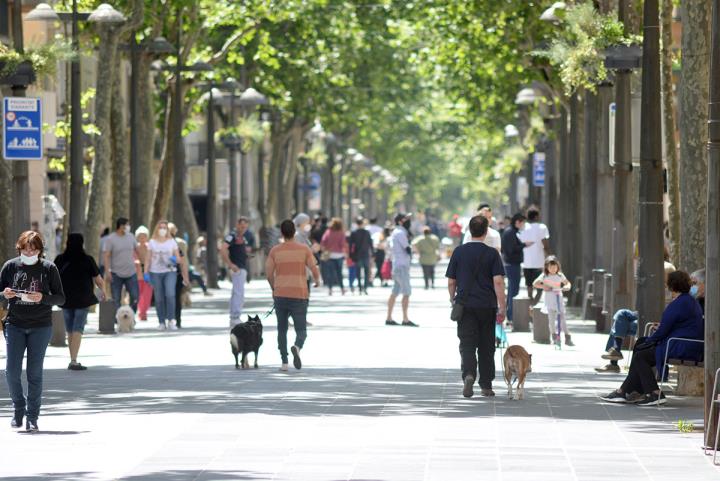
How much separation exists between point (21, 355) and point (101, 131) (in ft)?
66.7

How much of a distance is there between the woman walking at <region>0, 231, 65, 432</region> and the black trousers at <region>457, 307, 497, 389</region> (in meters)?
4.15

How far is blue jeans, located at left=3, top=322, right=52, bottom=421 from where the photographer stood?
14.9 meters

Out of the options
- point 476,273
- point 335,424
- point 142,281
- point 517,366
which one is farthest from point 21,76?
point 335,424

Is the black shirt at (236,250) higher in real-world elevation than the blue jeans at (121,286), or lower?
higher

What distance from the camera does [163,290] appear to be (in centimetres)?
3038

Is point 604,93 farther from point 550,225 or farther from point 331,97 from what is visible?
point 331,97

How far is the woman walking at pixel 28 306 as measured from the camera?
592 inches

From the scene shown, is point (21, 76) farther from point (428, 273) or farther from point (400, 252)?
point (428, 273)

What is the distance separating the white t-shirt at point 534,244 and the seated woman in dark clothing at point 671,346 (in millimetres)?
13719

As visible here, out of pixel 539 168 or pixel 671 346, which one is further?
pixel 539 168

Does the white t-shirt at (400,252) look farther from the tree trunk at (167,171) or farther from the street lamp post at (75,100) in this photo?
the tree trunk at (167,171)

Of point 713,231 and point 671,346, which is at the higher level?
point 713,231

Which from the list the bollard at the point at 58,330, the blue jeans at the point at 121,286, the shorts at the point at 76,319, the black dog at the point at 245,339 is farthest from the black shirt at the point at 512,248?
the shorts at the point at 76,319

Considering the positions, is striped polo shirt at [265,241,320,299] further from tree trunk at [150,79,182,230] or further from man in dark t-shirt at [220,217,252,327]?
tree trunk at [150,79,182,230]
